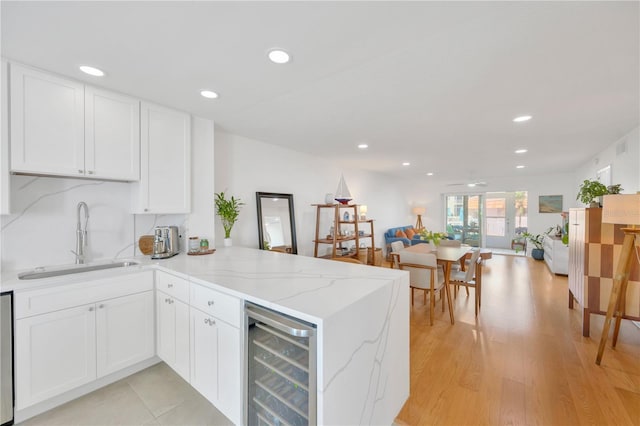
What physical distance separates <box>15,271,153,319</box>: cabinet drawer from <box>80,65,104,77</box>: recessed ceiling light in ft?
5.03

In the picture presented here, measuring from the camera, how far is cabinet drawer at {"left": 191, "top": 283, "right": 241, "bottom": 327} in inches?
56.6

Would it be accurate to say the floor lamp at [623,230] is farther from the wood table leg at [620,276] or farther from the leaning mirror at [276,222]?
the leaning mirror at [276,222]

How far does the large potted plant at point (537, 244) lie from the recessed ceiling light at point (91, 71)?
8.90 m

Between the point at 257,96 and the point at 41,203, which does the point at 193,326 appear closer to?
the point at 41,203

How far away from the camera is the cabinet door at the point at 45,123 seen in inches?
69.4

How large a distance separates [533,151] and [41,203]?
6275 mm

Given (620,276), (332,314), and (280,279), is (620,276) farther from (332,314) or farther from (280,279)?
(280,279)

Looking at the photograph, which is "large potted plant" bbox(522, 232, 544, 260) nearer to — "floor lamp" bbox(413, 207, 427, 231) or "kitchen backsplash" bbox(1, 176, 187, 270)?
"floor lamp" bbox(413, 207, 427, 231)

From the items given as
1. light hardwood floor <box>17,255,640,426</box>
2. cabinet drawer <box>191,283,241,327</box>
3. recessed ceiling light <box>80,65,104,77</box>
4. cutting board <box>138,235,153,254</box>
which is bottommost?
light hardwood floor <box>17,255,640,426</box>

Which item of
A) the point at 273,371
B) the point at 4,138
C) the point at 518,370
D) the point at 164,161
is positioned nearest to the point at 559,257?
the point at 518,370

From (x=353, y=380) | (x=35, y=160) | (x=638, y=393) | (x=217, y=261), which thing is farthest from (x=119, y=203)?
(x=638, y=393)

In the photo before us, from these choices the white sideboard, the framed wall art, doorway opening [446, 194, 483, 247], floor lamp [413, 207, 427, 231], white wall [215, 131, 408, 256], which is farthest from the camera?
floor lamp [413, 207, 427, 231]

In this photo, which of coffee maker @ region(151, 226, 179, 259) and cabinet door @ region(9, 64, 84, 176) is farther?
coffee maker @ region(151, 226, 179, 259)

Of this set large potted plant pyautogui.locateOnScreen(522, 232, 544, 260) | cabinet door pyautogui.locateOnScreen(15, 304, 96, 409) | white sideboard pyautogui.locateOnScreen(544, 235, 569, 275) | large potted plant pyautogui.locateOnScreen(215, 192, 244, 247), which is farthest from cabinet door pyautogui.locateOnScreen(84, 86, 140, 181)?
large potted plant pyautogui.locateOnScreen(522, 232, 544, 260)
